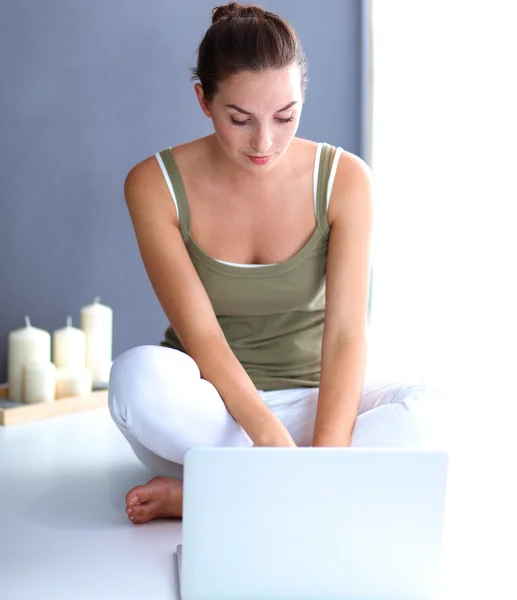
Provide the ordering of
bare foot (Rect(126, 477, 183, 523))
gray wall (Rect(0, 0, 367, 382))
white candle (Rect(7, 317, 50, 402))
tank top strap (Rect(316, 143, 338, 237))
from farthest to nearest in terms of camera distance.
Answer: gray wall (Rect(0, 0, 367, 382)) < white candle (Rect(7, 317, 50, 402)) < tank top strap (Rect(316, 143, 338, 237)) < bare foot (Rect(126, 477, 183, 523))

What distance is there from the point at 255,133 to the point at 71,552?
3.02 feet

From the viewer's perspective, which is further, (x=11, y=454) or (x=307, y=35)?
(x=307, y=35)

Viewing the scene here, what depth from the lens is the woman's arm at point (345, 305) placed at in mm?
1983

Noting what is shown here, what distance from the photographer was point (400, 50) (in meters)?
3.72

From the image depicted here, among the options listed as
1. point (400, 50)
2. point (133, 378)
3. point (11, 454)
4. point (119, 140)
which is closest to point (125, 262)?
point (119, 140)

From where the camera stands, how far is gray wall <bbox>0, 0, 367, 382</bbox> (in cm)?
322

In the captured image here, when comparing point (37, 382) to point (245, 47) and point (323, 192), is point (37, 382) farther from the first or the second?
point (245, 47)

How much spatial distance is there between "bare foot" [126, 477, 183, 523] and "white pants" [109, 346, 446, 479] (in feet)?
0.20

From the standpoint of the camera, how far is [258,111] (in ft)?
6.25

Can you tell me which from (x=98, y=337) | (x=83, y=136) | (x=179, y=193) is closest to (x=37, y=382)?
(x=98, y=337)

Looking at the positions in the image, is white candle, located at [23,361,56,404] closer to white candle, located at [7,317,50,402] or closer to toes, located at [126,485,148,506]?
white candle, located at [7,317,50,402]

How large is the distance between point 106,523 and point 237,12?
3.70ft

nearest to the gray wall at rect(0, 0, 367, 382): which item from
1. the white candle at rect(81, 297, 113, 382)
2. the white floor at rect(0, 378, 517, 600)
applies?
the white candle at rect(81, 297, 113, 382)

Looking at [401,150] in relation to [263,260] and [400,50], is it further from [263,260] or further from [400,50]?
[263,260]
